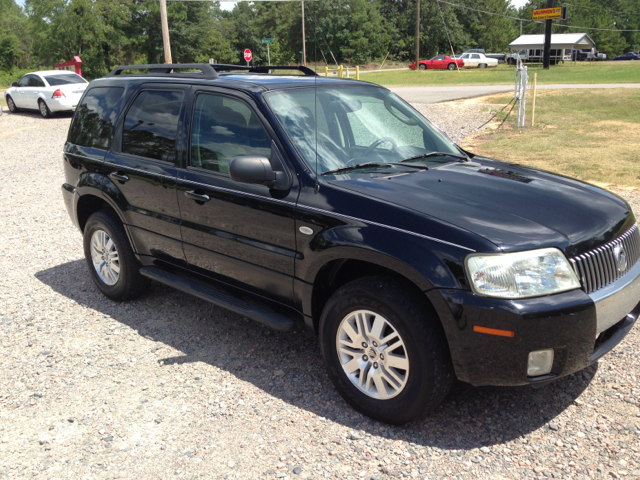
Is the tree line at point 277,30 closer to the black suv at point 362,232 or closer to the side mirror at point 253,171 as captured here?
the black suv at point 362,232

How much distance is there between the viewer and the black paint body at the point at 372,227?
2865 mm

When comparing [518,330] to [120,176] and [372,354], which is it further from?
[120,176]

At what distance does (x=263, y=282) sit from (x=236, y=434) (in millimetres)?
1010

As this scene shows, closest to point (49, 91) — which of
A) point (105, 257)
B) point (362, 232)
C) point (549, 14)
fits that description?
point (105, 257)

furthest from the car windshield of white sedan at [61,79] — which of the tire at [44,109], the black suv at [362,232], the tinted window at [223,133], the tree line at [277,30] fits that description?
the tinted window at [223,133]

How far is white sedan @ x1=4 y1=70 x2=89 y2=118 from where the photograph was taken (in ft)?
64.4

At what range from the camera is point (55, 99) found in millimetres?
19656

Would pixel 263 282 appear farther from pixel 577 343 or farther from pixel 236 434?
pixel 577 343

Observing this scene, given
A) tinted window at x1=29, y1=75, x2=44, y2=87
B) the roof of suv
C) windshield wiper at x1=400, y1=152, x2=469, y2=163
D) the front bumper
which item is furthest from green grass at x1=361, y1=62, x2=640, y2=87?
the front bumper

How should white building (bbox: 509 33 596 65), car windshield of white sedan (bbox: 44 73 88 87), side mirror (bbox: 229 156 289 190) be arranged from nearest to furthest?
side mirror (bbox: 229 156 289 190) → car windshield of white sedan (bbox: 44 73 88 87) → white building (bbox: 509 33 596 65)

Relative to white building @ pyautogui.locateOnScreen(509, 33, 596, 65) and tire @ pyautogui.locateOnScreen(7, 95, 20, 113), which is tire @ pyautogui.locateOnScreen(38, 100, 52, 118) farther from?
white building @ pyautogui.locateOnScreen(509, 33, 596, 65)

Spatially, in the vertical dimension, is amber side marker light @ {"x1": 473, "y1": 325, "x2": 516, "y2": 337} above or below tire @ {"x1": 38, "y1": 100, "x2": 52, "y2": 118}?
below

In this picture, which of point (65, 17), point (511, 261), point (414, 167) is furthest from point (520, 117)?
point (65, 17)

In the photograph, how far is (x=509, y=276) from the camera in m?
Answer: 2.82
